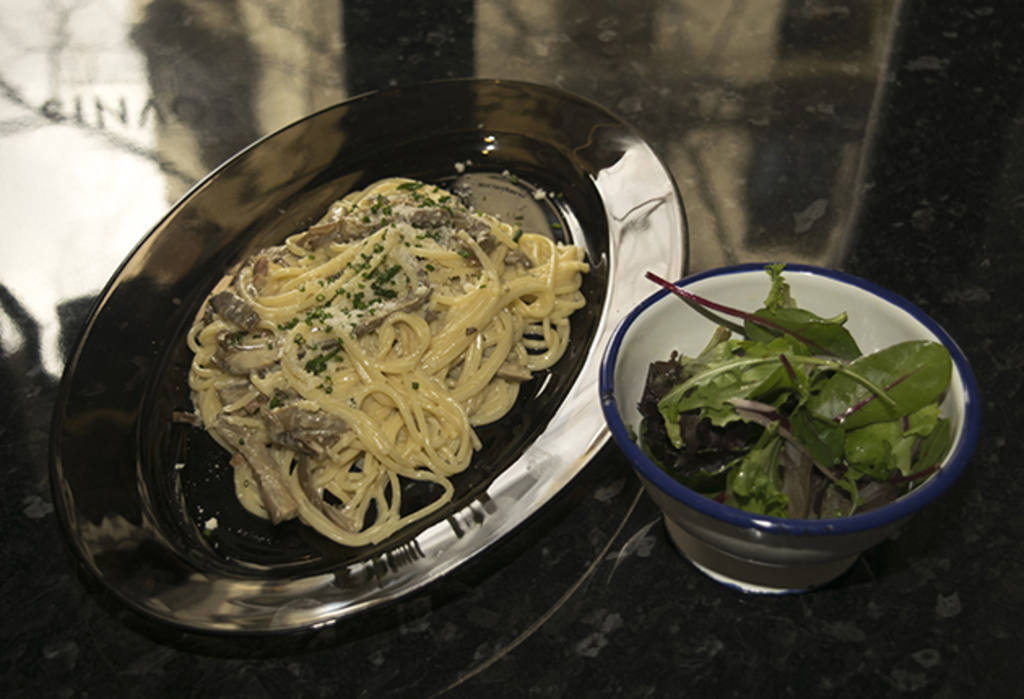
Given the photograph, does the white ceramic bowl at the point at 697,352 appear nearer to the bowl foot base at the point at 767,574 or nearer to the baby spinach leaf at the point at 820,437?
the bowl foot base at the point at 767,574

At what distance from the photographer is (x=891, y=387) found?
1245mm

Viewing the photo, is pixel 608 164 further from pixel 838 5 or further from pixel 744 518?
pixel 838 5

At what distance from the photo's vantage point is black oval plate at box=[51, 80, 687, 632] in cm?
143

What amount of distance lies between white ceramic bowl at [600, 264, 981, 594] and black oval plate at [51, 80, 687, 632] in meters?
0.21

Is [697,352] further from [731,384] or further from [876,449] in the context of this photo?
[876,449]

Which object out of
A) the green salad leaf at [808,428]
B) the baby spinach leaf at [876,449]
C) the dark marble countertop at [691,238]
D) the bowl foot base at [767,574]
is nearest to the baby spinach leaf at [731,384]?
the green salad leaf at [808,428]

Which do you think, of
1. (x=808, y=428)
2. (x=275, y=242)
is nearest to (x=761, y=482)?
(x=808, y=428)

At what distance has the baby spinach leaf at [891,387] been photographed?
1235mm

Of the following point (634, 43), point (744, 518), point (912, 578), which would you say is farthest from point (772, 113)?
point (744, 518)

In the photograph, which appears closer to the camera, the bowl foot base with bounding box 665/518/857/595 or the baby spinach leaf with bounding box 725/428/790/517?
the baby spinach leaf with bounding box 725/428/790/517

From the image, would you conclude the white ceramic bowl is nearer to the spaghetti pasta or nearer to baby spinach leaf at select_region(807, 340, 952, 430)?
baby spinach leaf at select_region(807, 340, 952, 430)

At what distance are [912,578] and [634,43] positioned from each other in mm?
1978

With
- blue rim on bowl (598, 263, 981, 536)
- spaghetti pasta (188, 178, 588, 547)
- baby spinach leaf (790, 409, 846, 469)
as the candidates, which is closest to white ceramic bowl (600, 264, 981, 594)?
blue rim on bowl (598, 263, 981, 536)

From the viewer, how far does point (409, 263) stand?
6.50 ft
